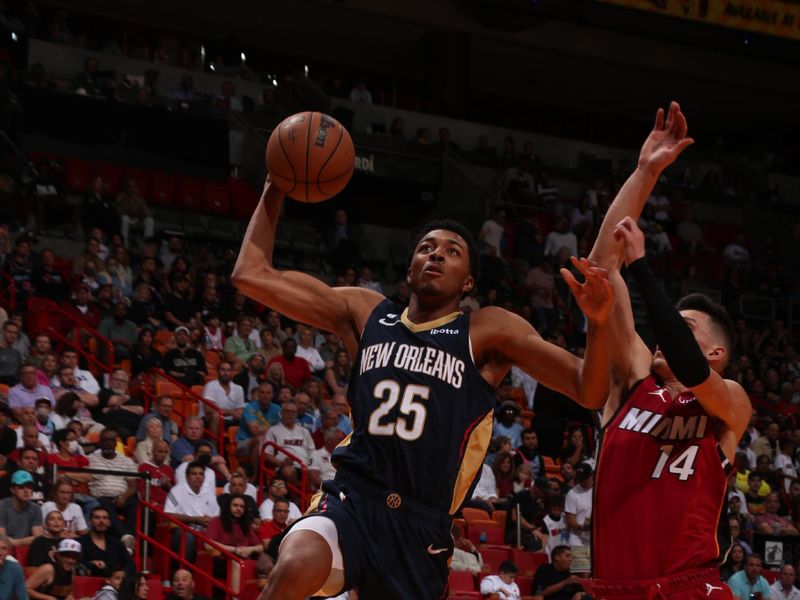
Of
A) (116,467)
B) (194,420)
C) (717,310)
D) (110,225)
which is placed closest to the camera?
(717,310)

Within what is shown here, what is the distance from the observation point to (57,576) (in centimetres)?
1060

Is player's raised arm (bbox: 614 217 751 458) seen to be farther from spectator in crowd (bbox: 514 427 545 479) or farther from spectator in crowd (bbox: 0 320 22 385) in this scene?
spectator in crowd (bbox: 514 427 545 479)

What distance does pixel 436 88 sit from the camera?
26.4 metres

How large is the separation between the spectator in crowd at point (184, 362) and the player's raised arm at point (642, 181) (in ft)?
33.8

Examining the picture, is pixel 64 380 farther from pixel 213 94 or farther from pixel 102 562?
pixel 213 94

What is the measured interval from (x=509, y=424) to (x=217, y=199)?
748 cm

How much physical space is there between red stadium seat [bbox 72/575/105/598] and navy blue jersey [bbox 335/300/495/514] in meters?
6.27

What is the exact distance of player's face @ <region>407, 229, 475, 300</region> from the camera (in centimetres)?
523

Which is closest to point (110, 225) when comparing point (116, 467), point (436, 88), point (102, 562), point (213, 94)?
point (213, 94)

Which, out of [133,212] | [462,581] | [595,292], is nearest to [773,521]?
[462,581]

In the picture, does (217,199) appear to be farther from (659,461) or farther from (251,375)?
(659,461)

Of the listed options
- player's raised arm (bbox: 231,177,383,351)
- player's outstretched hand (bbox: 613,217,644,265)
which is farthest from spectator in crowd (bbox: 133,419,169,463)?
player's outstretched hand (bbox: 613,217,644,265)

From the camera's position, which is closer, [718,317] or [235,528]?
[718,317]

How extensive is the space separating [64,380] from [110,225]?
533cm
